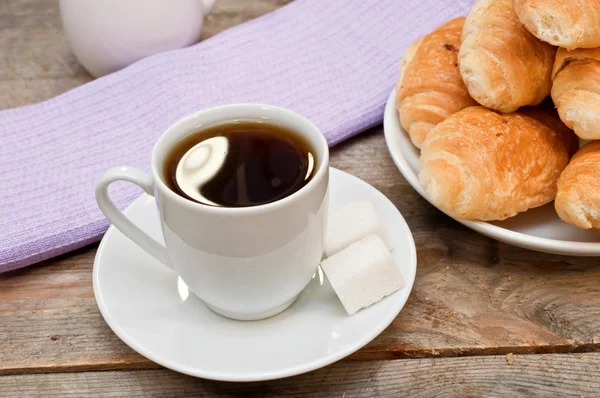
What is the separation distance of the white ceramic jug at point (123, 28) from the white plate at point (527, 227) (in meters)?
0.54

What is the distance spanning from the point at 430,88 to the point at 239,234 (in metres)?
0.50

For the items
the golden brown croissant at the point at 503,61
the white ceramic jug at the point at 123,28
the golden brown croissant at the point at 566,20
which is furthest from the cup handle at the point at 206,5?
the golden brown croissant at the point at 566,20

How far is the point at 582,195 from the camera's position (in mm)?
854

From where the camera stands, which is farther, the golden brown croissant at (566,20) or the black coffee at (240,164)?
the golden brown croissant at (566,20)

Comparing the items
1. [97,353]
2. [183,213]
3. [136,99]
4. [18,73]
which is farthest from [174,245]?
[18,73]

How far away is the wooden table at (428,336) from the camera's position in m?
0.79

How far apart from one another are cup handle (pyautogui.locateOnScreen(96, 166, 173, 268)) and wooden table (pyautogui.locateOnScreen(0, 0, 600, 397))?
131 mm

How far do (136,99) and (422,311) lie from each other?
71 centimetres

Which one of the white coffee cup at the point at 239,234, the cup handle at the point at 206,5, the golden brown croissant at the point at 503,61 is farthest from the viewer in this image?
the cup handle at the point at 206,5

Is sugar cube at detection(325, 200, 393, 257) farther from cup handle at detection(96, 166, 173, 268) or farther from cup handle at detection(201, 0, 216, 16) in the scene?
cup handle at detection(201, 0, 216, 16)

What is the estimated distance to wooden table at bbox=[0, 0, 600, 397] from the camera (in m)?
0.79

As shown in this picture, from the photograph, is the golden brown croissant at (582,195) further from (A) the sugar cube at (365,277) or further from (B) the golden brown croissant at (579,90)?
(A) the sugar cube at (365,277)

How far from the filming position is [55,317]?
2.92 feet

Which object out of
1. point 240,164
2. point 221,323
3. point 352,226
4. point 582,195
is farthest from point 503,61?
point 221,323
